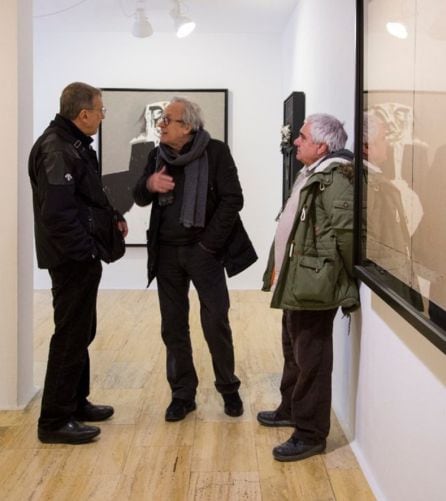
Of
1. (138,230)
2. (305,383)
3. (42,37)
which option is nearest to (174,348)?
(305,383)

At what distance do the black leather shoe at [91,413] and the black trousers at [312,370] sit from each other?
91cm

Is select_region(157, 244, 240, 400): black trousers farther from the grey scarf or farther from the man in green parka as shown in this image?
the man in green parka

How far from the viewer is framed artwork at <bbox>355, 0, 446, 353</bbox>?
1638mm

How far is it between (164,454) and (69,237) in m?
0.93

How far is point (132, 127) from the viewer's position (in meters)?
6.50

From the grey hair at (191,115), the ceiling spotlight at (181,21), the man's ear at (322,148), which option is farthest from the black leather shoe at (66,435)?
the ceiling spotlight at (181,21)

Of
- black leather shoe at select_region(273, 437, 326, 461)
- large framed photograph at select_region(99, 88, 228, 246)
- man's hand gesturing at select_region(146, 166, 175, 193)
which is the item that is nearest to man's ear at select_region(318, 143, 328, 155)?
man's hand gesturing at select_region(146, 166, 175, 193)

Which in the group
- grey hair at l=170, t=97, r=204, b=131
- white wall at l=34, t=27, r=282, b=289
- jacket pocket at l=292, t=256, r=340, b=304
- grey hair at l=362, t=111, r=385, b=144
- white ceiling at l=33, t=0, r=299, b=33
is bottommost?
jacket pocket at l=292, t=256, r=340, b=304

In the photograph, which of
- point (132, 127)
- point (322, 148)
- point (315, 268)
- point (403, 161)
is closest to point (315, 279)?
point (315, 268)

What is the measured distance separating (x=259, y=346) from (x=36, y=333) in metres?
1.52

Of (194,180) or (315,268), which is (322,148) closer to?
(315,268)

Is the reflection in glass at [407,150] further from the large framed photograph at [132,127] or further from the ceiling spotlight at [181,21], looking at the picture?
the large framed photograph at [132,127]

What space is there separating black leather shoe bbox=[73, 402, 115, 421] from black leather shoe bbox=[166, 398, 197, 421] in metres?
0.28

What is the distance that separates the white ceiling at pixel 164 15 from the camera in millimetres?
5367
